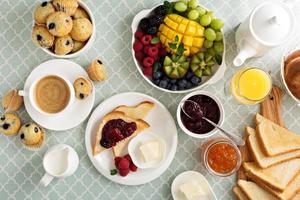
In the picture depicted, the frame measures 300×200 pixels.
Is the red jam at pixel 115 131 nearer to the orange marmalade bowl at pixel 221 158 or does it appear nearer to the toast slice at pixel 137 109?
the toast slice at pixel 137 109

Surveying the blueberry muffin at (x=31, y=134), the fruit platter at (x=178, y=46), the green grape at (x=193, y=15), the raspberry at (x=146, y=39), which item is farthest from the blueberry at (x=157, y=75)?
the blueberry muffin at (x=31, y=134)

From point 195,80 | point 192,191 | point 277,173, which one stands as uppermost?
point 195,80

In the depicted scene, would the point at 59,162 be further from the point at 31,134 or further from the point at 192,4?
the point at 192,4

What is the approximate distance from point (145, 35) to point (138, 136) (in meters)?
0.33

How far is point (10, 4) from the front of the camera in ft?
5.75

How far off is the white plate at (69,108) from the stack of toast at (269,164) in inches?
21.6

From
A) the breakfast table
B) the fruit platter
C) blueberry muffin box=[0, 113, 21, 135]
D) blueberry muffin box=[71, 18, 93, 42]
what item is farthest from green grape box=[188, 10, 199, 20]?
blueberry muffin box=[0, 113, 21, 135]

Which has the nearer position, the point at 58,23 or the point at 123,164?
the point at 58,23

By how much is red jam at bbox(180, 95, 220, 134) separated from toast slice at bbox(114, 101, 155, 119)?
0.37 feet

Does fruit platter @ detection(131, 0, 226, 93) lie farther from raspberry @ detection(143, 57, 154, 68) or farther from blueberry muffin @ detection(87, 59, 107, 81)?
blueberry muffin @ detection(87, 59, 107, 81)

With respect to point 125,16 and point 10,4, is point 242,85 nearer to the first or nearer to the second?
point 125,16

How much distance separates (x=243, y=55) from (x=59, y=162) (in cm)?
68

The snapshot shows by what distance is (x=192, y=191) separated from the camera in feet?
5.57

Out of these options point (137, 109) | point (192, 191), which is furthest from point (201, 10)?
point (192, 191)
